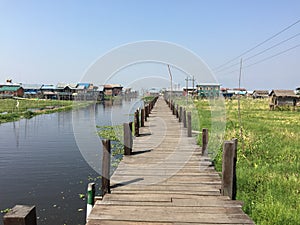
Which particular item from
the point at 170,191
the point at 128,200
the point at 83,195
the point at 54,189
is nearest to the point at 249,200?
the point at 170,191

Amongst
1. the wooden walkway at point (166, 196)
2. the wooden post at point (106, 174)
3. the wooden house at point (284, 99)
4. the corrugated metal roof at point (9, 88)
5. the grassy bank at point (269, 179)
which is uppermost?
the corrugated metal roof at point (9, 88)

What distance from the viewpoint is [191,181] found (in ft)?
19.7

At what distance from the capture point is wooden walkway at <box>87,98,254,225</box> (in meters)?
4.15

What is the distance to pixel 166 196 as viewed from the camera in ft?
16.6

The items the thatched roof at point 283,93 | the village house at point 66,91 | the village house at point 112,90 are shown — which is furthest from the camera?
the village house at point 112,90

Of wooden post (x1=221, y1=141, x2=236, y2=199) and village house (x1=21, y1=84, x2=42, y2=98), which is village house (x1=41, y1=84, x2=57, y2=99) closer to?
village house (x1=21, y1=84, x2=42, y2=98)

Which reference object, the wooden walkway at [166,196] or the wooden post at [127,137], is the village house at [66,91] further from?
the wooden walkway at [166,196]

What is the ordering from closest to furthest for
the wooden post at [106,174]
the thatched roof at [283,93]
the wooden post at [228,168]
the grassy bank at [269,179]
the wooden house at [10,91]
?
the wooden post at [228,168] → the wooden post at [106,174] → the grassy bank at [269,179] → the thatched roof at [283,93] → the wooden house at [10,91]

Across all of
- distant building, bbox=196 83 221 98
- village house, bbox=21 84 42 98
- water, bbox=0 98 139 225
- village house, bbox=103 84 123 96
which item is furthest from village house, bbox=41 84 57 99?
water, bbox=0 98 139 225

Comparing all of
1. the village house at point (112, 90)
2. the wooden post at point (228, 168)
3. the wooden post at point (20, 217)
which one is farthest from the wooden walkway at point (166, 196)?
the village house at point (112, 90)

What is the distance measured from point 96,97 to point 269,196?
320 feet

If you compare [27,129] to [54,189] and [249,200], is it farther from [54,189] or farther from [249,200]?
[249,200]

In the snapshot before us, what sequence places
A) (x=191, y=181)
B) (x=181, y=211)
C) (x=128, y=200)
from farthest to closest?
(x=191, y=181) < (x=128, y=200) < (x=181, y=211)

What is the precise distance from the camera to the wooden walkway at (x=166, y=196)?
163 inches
